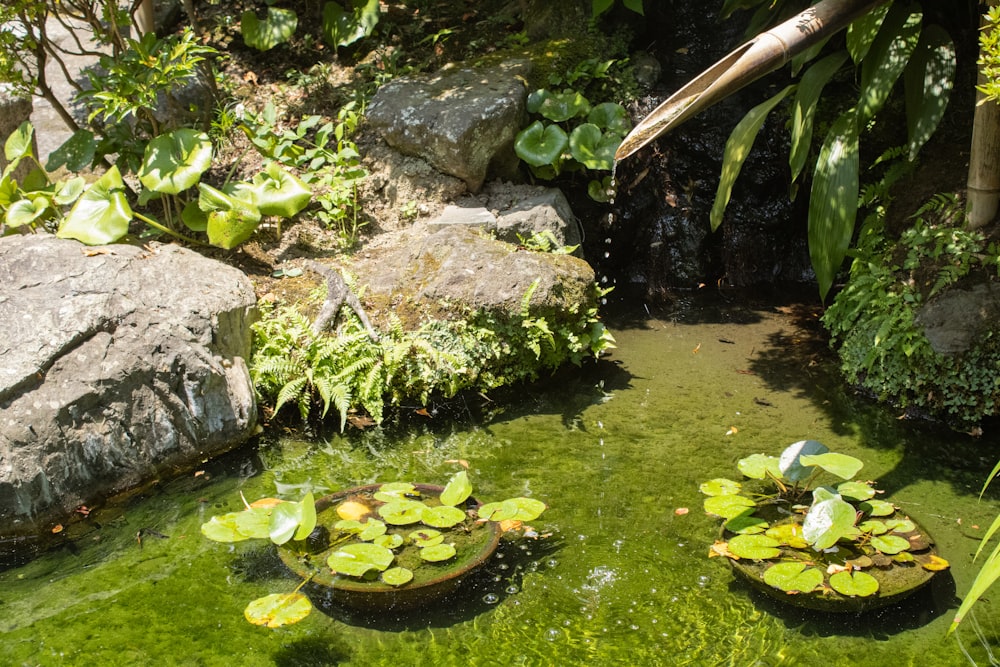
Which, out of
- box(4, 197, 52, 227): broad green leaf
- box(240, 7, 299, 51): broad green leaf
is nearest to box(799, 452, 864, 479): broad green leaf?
box(4, 197, 52, 227): broad green leaf

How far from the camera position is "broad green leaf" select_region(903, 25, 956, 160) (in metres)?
4.71

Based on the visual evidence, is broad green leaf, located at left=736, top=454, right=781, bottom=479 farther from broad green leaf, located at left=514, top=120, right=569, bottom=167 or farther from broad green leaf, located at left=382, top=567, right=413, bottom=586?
broad green leaf, located at left=514, top=120, right=569, bottom=167

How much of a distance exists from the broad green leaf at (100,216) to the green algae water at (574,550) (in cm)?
165

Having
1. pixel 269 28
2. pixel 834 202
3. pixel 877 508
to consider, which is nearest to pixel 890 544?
pixel 877 508

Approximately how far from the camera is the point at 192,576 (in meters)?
3.64

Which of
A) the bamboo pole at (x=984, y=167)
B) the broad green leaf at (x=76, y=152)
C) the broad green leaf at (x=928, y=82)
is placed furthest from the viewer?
the broad green leaf at (x=76, y=152)

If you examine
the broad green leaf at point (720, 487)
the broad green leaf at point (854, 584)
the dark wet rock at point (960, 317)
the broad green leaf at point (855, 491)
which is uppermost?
the dark wet rock at point (960, 317)

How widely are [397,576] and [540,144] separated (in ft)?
12.9

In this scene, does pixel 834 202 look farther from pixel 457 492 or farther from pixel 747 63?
pixel 457 492

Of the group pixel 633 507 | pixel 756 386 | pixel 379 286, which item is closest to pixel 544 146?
pixel 379 286

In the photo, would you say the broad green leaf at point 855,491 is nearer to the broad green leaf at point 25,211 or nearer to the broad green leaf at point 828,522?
the broad green leaf at point 828,522

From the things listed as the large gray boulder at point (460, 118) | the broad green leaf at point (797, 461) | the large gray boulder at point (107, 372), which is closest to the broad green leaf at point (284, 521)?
the large gray boulder at point (107, 372)

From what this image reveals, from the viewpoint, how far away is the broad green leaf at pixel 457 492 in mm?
3743

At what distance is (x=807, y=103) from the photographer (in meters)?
5.09
